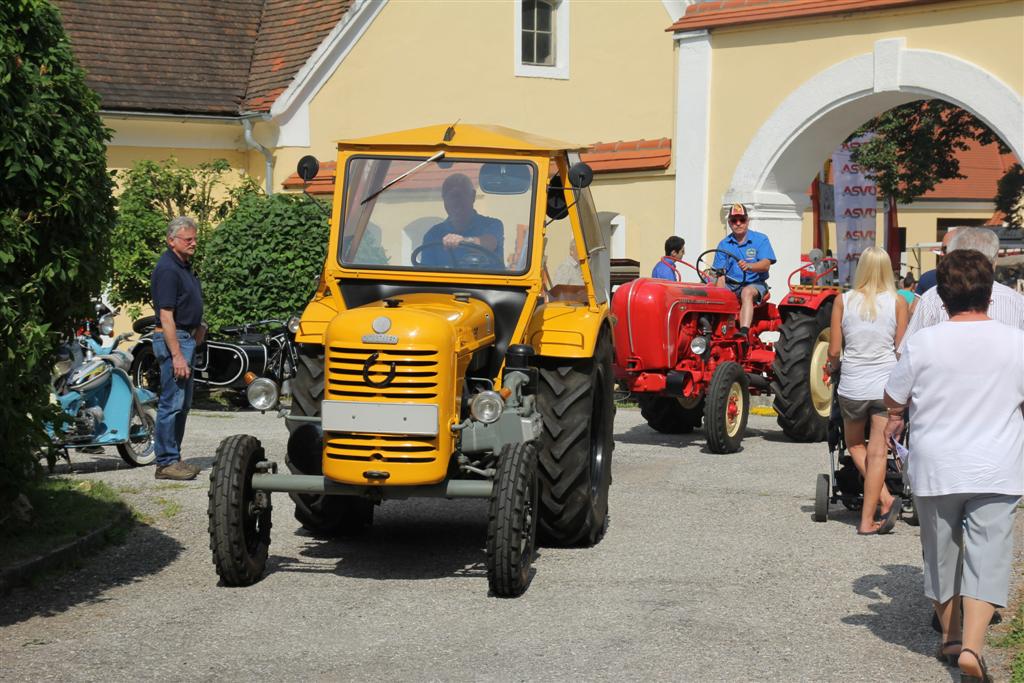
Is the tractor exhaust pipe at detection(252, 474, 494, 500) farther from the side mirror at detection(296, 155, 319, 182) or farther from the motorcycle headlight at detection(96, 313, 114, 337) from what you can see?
the motorcycle headlight at detection(96, 313, 114, 337)

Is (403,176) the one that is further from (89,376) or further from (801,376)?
(801,376)

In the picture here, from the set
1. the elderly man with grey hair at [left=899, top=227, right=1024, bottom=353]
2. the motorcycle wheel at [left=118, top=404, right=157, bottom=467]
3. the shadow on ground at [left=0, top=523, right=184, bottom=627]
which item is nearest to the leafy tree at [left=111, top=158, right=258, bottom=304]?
the motorcycle wheel at [left=118, top=404, right=157, bottom=467]

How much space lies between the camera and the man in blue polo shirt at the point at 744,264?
1437 centimetres

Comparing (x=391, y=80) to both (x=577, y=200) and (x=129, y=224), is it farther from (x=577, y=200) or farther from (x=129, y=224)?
(x=577, y=200)

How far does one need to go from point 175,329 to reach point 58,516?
2.10m

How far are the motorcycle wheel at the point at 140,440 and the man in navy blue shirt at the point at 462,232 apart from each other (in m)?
4.16

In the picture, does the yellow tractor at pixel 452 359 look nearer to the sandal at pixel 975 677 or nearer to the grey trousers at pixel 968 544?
the grey trousers at pixel 968 544

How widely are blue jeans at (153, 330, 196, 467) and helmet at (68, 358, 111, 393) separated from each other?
91 cm

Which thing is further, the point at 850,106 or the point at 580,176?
the point at 850,106

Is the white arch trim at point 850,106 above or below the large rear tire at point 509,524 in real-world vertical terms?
above

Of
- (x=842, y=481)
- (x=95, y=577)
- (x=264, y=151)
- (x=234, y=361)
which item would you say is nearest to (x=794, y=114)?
(x=234, y=361)

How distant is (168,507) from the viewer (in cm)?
1003

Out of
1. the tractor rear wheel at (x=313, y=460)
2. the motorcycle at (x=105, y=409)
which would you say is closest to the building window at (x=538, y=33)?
the motorcycle at (x=105, y=409)

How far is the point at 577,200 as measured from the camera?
29.3ft
